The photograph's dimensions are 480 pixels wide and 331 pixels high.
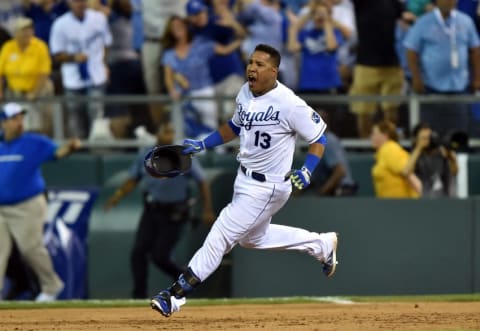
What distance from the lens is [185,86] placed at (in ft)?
52.0

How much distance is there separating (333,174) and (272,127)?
5565 millimetres

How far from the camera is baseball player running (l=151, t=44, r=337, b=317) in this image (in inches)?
380

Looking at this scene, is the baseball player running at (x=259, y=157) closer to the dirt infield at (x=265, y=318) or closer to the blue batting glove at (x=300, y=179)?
the blue batting glove at (x=300, y=179)

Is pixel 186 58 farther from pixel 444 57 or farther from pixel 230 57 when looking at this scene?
pixel 444 57

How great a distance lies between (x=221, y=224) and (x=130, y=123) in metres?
6.06

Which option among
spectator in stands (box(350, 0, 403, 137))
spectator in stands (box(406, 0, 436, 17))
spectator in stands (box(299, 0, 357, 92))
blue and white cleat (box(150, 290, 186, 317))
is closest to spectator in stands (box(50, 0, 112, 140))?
spectator in stands (box(299, 0, 357, 92))

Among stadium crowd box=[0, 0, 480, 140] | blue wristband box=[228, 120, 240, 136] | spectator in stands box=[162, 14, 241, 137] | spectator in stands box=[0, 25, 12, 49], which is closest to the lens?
blue wristband box=[228, 120, 240, 136]

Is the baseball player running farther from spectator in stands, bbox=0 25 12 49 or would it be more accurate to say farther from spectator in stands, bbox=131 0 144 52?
spectator in stands, bbox=0 25 12 49

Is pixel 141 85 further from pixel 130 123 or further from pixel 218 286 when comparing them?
pixel 218 286

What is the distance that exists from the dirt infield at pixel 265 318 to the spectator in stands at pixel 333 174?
3.07 meters

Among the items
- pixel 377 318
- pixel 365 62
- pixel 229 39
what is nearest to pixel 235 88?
pixel 229 39

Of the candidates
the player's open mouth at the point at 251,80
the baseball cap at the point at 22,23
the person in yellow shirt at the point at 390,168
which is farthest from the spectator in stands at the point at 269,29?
the player's open mouth at the point at 251,80

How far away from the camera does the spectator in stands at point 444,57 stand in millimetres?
14836

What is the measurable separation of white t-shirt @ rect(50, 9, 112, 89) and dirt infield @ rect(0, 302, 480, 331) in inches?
188
